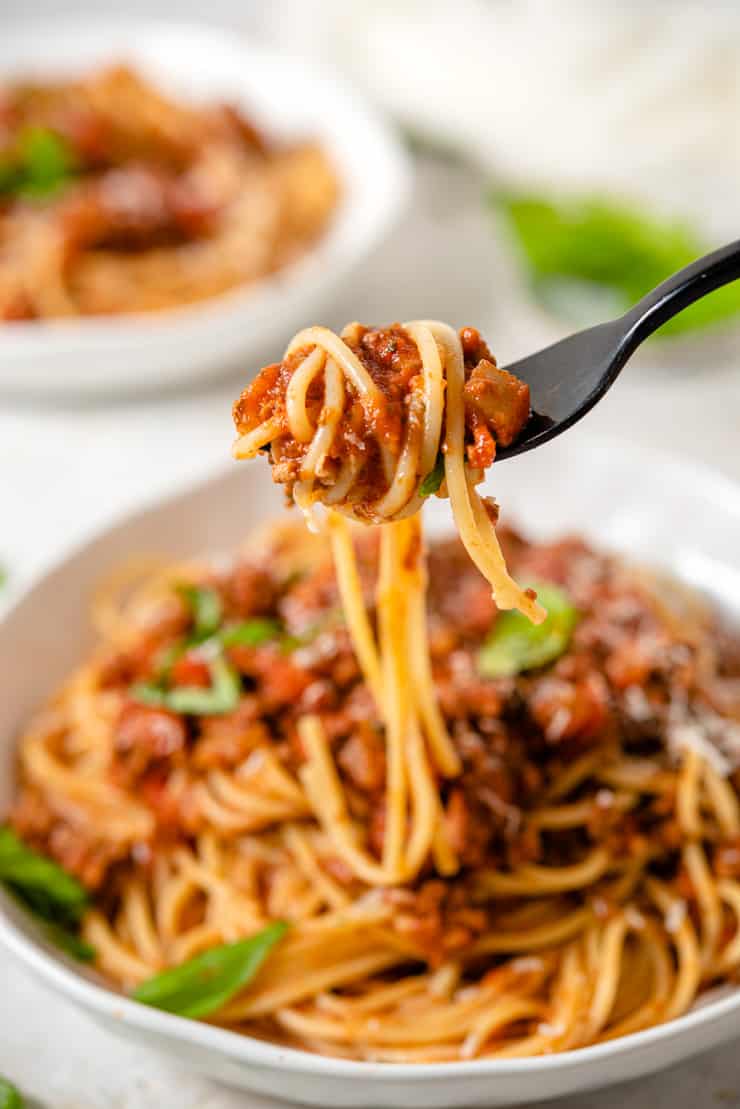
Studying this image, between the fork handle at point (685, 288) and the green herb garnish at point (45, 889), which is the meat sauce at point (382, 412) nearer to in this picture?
the fork handle at point (685, 288)

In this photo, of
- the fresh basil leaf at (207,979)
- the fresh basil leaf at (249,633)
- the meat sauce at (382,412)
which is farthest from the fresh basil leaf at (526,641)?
the meat sauce at (382,412)

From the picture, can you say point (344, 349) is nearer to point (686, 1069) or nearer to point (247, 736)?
point (247, 736)


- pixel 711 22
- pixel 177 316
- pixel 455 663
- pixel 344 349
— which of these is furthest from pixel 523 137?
pixel 344 349

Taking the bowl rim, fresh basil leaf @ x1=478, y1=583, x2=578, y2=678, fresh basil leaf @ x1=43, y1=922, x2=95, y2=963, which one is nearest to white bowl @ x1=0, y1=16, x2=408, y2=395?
the bowl rim

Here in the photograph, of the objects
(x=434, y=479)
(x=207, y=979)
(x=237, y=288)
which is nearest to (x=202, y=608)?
(x=207, y=979)

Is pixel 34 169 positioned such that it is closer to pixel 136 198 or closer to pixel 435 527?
pixel 136 198

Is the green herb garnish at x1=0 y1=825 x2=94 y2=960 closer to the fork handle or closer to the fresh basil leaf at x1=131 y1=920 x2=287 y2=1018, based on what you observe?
the fresh basil leaf at x1=131 y1=920 x2=287 y2=1018
